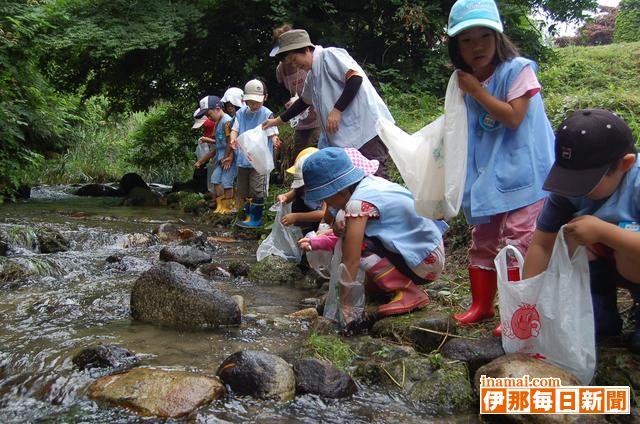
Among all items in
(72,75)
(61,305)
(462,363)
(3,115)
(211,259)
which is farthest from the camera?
(72,75)

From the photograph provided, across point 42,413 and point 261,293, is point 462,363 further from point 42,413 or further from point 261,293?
point 261,293

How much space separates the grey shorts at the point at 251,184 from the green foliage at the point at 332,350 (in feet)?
12.7

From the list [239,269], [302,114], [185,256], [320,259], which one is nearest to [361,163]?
[320,259]

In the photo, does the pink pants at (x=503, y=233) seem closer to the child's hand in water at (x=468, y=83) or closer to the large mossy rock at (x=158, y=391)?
the child's hand in water at (x=468, y=83)

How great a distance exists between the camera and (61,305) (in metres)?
3.78

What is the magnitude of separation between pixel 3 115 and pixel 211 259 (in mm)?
3601

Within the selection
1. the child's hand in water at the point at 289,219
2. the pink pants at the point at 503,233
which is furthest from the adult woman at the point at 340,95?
the pink pants at the point at 503,233

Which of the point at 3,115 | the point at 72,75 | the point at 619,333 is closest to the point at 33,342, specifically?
the point at 619,333

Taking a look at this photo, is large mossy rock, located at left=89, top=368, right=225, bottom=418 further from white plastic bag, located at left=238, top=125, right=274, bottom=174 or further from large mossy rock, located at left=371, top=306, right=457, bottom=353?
white plastic bag, located at left=238, top=125, right=274, bottom=174

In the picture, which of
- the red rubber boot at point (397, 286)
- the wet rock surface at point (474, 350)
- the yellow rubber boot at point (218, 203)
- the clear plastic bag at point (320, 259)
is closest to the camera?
the wet rock surface at point (474, 350)

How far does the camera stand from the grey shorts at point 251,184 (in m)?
7.05

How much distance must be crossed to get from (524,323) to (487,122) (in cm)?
102

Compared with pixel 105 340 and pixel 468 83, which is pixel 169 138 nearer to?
pixel 105 340

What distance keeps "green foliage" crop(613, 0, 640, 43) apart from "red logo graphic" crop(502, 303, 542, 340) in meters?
15.5
